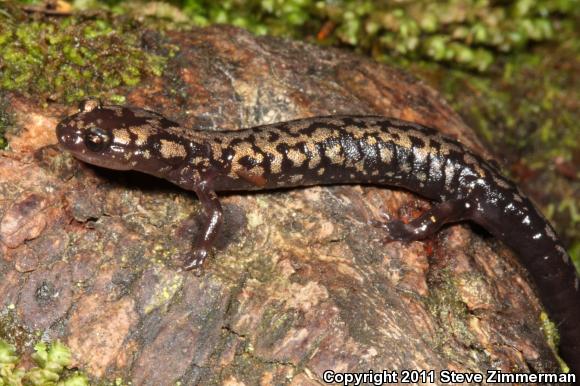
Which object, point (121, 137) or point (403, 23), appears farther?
point (403, 23)

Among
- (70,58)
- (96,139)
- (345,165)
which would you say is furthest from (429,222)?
(70,58)

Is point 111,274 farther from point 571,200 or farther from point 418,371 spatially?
point 571,200

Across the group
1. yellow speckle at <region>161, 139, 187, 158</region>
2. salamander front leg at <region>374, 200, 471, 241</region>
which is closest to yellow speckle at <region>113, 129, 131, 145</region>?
yellow speckle at <region>161, 139, 187, 158</region>

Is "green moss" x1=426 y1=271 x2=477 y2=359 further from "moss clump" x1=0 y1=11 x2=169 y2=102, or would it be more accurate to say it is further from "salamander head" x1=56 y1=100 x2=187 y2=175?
"moss clump" x1=0 y1=11 x2=169 y2=102

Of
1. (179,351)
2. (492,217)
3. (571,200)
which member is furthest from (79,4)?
(571,200)

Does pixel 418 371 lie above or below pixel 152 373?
above

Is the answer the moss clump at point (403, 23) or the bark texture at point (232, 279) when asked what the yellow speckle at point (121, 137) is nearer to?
the bark texture at point (232, 279)

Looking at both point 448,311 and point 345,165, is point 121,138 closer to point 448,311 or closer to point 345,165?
point 345,165
